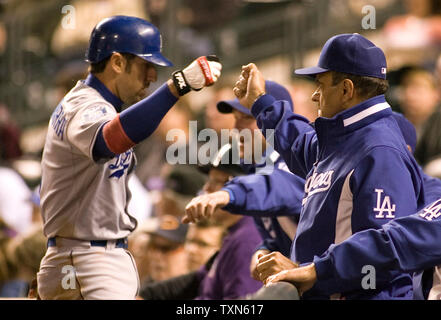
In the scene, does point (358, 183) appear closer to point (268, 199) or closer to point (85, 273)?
point (268, 199)

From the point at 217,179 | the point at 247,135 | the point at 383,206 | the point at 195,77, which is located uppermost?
the point at 195,77

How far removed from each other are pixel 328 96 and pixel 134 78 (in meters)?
0.98

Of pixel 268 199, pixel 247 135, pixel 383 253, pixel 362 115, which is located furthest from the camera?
pixel 247 135

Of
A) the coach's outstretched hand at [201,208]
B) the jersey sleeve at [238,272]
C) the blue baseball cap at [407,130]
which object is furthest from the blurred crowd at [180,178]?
the coach's outstretched hand at [201,208]

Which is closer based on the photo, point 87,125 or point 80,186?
point 87,125

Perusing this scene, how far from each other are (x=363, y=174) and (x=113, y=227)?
48.9 inches

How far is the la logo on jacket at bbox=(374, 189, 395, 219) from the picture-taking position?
343cm

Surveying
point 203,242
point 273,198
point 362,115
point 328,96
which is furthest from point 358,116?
point 203,242

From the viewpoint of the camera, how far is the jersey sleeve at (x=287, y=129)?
4.16 meters

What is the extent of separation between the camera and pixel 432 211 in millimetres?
3547

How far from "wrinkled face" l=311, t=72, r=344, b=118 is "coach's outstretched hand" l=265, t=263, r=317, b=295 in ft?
2.37

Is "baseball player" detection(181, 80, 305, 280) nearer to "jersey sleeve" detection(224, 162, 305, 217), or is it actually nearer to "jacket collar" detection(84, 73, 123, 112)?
"jersey sleeve" detection(224, 162, 305, 217)
